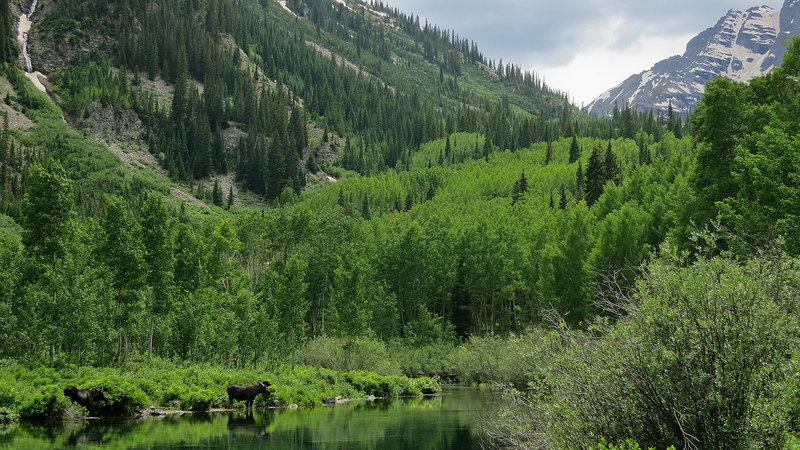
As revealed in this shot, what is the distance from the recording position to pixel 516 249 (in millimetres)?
93000

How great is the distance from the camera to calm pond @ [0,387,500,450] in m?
28.5

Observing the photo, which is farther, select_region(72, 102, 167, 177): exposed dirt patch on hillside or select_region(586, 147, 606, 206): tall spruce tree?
select_region(72, 102, 167, 177): exposed dirt patch on hillside

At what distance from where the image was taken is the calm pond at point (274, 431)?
93.7 feet

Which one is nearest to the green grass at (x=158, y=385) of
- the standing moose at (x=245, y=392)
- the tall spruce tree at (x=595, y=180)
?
the standing moose at (x=245, y=392)

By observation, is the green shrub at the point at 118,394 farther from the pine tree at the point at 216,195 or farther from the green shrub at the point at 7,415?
the pine tree at the point at 216,195

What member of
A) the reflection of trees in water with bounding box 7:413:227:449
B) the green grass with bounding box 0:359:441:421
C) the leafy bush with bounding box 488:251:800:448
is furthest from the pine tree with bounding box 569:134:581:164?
the leafy bush with bounding box 488:251:800:448

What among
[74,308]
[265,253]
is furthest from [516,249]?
[74,308]

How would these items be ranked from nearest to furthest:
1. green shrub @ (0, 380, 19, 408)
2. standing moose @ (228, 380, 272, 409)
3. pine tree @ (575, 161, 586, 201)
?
green shrub @ (0, 380, 19, 408)
standing moose @ (228, 380, 272, 409)
pine tree @ (575, 161, 586, 201)

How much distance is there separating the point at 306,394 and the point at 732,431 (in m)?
44.4

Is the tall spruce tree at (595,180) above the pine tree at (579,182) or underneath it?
underneath

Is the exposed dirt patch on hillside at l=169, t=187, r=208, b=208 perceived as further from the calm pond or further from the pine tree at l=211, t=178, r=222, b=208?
the calm pond

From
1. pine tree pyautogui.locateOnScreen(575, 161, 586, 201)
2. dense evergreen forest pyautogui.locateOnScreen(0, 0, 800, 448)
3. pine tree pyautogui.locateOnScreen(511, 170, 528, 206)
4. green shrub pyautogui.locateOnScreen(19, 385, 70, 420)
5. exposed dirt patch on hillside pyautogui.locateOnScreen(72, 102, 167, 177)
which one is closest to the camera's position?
dense evergreen forest pyautogui.locateOnScreen(0, 0, 800, 448)

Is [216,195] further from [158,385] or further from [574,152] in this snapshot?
[158,385]

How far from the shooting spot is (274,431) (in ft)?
114
